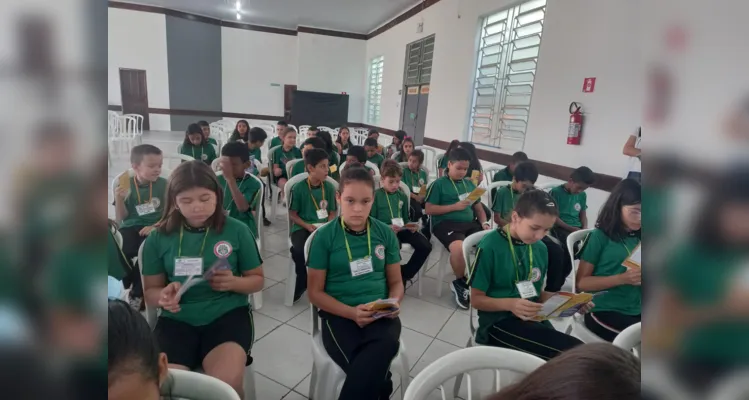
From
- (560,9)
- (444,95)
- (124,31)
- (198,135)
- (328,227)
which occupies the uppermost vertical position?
(124,31)

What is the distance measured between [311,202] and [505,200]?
4.77ft

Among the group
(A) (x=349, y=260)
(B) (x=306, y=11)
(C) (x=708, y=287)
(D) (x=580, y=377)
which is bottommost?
(A) (x=349, y=260)

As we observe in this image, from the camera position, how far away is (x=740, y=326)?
0.54ft

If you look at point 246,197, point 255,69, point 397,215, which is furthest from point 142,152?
point 255,69

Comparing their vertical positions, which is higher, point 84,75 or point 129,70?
point 129,70

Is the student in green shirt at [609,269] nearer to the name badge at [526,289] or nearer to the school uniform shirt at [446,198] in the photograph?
the name badge at [526,289]

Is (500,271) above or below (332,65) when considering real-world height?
below

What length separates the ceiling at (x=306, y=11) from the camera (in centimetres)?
766

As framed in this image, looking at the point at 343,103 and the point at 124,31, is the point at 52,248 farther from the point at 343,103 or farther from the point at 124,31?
the point at 124,31

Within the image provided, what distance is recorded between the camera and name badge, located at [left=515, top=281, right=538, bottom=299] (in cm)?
155

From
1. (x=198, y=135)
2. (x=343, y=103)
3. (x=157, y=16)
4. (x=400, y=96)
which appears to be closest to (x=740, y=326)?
(x=198, y=135)

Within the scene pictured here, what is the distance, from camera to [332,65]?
34.9 ft

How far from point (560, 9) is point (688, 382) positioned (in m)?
4.30

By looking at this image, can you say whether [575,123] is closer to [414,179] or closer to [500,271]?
[414,179]
